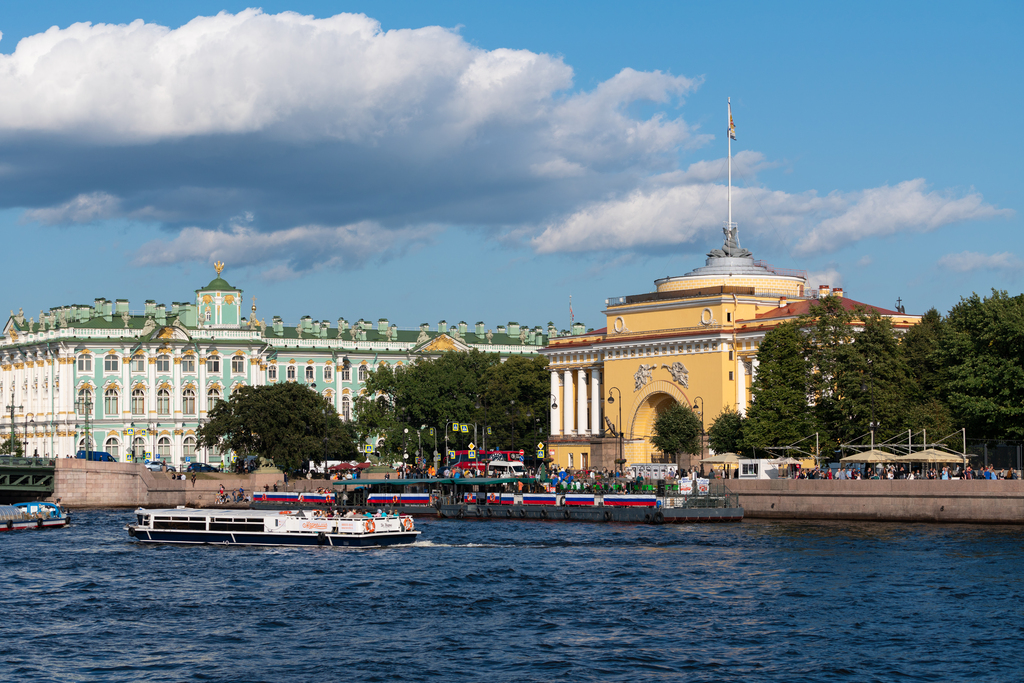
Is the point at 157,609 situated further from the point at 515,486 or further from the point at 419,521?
the point at 515,486

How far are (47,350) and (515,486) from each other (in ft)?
164

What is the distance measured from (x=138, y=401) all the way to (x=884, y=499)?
71.1 m

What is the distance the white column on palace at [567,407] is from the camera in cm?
10281

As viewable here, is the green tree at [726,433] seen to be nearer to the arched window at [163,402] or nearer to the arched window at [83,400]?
the arched window at [163,402]

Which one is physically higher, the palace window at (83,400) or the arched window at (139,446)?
the palace window at (83,400)

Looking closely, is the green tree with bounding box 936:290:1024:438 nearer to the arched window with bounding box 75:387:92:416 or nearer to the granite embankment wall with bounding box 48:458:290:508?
the granite embankment wall with bounding box 48:458:290:508

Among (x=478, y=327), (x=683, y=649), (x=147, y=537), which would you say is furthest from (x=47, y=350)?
(x=683, y=649)

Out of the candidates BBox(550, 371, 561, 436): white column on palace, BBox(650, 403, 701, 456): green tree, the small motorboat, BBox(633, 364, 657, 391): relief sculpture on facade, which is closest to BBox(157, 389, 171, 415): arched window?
BBox(550, 371, 561, 436): white column on palace

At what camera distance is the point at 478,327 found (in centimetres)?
14088

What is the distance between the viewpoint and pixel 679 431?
8731 cm

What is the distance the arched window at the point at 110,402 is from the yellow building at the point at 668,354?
115 ft

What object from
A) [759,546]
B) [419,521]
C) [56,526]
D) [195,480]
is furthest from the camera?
[195,480]

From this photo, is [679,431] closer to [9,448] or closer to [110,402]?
[110,402]

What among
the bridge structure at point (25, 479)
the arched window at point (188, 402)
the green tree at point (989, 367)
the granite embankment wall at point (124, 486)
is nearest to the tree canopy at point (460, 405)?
the arched window at point (188, 402)
